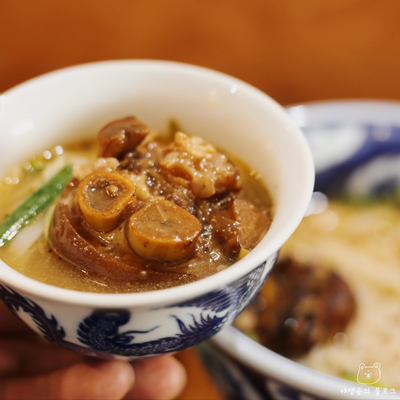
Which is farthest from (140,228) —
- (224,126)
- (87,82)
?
(87,82)

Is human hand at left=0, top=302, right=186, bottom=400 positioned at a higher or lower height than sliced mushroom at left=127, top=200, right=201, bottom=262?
lower

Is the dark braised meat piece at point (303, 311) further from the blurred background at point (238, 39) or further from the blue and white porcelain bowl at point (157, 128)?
the blurred background at point (238, 39)

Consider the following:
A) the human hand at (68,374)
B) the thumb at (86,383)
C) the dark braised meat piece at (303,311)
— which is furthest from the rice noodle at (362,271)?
the thumb at (86,383)

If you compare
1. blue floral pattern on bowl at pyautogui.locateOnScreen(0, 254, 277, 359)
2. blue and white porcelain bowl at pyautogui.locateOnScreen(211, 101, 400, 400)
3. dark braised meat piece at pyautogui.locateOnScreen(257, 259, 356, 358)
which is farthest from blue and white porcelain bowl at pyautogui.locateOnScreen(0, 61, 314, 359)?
blue and white porcelain bowl at pyautogui.locateOnScreen(211, 101, 400, 400)

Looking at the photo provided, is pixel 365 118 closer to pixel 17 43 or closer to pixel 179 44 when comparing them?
pixel 179 44

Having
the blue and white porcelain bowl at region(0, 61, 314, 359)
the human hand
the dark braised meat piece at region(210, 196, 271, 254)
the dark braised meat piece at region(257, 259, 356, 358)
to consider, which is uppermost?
the blue and white porcelain bowl at region(0, 61, 314, 359)

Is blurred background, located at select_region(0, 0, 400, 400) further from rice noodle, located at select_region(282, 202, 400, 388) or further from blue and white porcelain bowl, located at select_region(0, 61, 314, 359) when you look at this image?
blue and white porcelain bowl, located at select_region(0, 61, 314, 359)

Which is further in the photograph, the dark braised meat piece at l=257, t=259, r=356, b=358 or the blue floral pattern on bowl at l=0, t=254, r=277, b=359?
the dark braised meat piece at l=257, t=259, r=356, b=358
